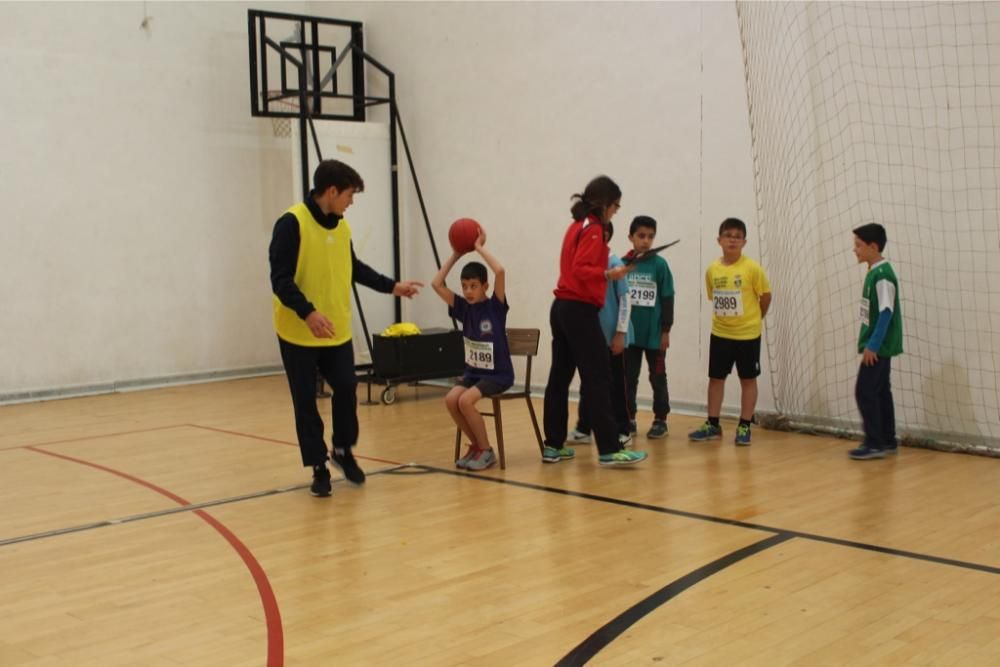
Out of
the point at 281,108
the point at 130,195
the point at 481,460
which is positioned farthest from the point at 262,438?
the point at 281,108

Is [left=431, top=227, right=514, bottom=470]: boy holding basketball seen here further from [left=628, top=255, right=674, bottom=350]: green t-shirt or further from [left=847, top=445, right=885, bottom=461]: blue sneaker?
[left=847, top=445, right=885, bottom=461]: blue sneaker

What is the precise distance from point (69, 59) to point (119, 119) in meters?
0.62

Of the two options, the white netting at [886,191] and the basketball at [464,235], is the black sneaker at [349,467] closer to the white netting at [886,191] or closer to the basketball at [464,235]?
the basketball at [464,235]

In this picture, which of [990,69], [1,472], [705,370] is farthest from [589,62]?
[1,472]

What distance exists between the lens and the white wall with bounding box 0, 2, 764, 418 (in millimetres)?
7574

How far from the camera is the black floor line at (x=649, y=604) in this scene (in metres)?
3.03

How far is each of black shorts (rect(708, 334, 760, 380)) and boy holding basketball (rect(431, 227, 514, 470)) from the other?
1402mm

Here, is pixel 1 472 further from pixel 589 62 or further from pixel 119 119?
pixel 589 62

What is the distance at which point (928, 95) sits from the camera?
6.21 meters

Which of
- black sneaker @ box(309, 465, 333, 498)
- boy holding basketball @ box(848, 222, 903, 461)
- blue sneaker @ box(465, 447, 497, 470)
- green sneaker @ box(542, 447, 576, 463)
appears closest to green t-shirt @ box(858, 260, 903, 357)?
boy holding basketball @ box(848, 222, 903, 461)

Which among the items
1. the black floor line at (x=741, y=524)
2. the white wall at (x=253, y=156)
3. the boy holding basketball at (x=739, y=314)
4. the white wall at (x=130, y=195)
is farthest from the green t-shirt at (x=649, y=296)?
the white wall at (x=130, y=195)

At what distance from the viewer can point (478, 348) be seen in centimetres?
555

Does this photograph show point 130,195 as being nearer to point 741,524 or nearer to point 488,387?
point 488,387

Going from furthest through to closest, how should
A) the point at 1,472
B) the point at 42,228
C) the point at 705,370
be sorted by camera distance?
the point at 42,228 → the point at 705,370 → the point at 1,472
